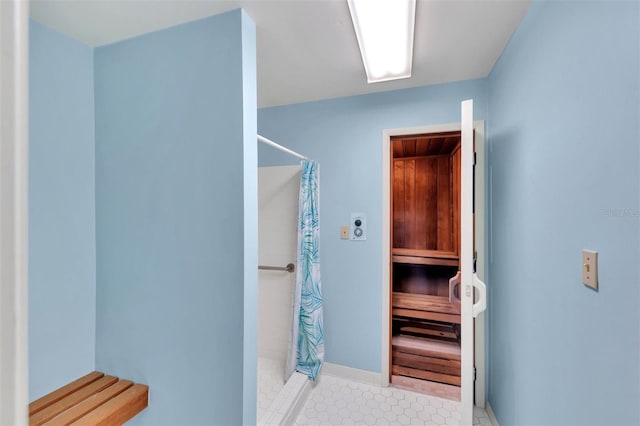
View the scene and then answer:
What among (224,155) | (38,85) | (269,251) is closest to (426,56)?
(224,155)

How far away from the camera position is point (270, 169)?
242 centimetres

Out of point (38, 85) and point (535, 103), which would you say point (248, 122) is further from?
point (535, 103)

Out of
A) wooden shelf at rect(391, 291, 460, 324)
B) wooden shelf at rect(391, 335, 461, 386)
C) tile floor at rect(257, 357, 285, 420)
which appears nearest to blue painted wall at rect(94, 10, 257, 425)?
tile floor at rect(257, 357, 285, 420)

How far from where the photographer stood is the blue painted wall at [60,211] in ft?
4.40

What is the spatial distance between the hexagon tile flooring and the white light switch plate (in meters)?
1.46

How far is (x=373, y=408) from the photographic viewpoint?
1.92m

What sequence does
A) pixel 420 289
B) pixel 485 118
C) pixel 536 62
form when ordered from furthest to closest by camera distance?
pixel 420 289 → pixel 485 118 → pixel 536 62

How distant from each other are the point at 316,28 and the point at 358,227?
1366 mm

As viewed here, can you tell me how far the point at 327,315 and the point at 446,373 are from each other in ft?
3.72

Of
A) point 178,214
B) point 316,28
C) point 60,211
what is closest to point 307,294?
point 178,214

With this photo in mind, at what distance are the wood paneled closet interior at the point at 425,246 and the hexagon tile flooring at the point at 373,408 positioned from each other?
674 millimetres

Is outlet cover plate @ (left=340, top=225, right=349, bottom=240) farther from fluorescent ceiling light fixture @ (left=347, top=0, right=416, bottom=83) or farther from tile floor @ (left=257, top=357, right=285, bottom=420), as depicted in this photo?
tile floor @ (left=257, top=357, right=285, bottom=420)
